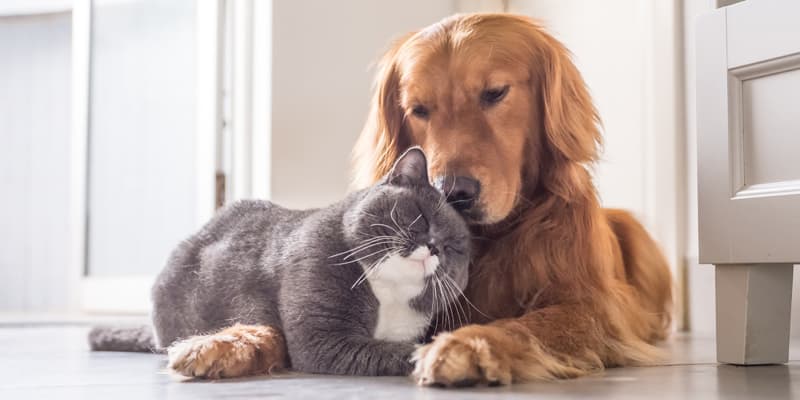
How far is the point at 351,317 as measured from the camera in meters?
1.34

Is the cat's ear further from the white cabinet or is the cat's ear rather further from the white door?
the white door

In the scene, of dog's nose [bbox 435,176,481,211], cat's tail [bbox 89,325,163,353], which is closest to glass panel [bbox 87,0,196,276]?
cat's tail [bbox 89,325,163,353]

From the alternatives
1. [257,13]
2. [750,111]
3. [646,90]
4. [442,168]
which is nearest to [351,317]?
[442,168]

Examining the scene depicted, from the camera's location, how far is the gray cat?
52.3 inches

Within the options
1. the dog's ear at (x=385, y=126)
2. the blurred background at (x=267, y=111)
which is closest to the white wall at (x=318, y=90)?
the blurred background at (x=267, y=111)

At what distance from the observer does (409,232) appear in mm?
1334

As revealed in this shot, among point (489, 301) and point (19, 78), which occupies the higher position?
point (19, 78)

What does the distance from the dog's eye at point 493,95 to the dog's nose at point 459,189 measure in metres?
0.19

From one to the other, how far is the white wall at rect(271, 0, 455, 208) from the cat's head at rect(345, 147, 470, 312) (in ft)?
4.83

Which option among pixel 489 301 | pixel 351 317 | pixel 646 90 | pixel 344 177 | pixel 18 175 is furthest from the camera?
pixel 18 175

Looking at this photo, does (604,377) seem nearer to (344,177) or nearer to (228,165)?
(344,177)

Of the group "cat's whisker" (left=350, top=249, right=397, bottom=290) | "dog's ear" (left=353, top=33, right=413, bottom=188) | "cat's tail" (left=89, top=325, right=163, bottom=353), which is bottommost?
"cat's tail" (left=89, top=325, right=163, bottom=353)

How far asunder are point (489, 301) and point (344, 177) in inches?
55.6

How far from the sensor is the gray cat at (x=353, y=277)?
1.33m
